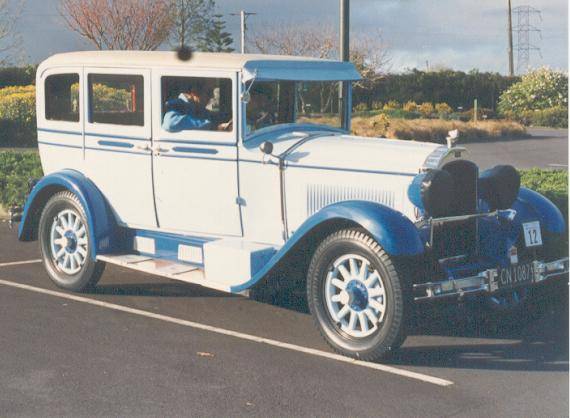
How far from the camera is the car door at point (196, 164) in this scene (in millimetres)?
7289

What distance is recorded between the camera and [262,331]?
691 centimetres

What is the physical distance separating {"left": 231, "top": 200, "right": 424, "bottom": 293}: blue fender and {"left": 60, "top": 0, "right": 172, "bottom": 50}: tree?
2898cm

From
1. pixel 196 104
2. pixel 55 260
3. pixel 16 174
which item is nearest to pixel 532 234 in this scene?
pixel 196 104

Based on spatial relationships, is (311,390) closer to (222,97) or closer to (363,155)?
(363,155)

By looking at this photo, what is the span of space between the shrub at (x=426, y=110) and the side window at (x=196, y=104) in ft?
109

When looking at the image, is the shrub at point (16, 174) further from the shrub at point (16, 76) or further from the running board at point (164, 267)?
the shrub at point (16, 76)

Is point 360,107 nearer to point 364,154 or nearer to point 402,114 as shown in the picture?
point 402,114

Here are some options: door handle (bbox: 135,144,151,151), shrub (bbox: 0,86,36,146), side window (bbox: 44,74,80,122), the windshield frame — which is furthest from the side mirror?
shrub (bbox: 0,86,36,146)

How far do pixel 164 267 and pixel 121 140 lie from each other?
118 centimetres

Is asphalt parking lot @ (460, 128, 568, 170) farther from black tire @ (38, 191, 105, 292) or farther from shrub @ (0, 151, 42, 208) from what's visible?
black tire @ (38, 191, 105, 292)

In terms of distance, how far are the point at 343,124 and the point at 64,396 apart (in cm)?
380

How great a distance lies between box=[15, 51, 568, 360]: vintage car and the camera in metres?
6.22

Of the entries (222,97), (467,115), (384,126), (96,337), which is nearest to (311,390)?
(96,337)

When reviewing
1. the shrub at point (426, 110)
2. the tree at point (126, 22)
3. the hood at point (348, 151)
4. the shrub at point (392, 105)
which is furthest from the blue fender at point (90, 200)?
the shrub at point (392, 105)
